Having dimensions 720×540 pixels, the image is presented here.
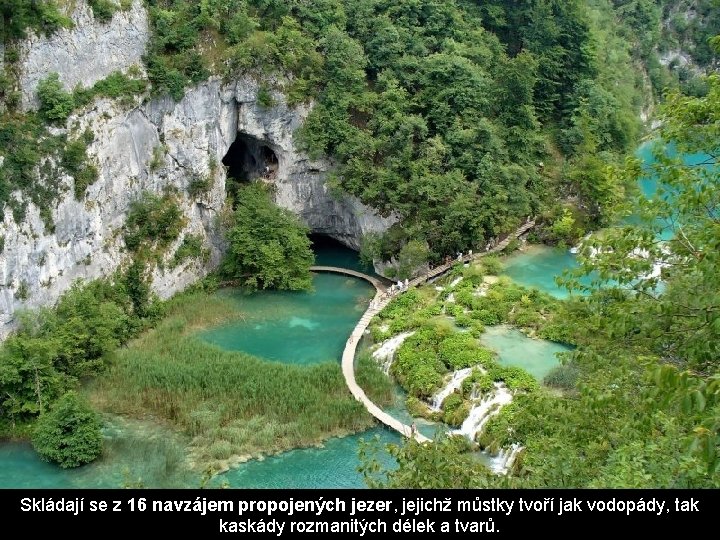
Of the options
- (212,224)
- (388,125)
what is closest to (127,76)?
(212,224)

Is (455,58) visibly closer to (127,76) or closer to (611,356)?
(127,76)

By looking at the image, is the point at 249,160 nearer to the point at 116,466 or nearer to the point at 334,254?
the point at 334,254

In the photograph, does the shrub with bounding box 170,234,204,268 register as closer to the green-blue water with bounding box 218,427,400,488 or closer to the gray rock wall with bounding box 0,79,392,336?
the gray rock wall with bounding box 0,79,392,336

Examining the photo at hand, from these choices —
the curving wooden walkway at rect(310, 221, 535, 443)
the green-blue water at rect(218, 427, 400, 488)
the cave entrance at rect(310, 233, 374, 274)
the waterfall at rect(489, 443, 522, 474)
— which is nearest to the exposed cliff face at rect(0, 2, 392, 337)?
the cave entrance at rect(310, 233, 374, 274)

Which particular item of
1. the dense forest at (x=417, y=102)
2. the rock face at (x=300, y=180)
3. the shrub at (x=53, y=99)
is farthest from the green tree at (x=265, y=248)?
the shrub at (x=53, y=99)

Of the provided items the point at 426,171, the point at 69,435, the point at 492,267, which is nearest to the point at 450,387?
the point at 492,267
